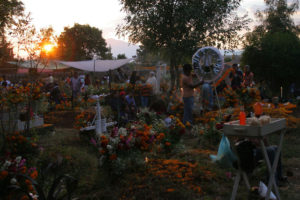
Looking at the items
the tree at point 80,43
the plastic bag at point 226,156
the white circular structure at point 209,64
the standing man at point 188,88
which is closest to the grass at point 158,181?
the plastic bag at point 226,156

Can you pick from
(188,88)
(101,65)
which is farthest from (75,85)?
(188,88)

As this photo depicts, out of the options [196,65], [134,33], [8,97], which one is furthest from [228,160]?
[134,33]

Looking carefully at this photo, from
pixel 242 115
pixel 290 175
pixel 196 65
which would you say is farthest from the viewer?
pixel 196 65

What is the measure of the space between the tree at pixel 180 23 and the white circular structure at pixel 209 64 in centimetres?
734

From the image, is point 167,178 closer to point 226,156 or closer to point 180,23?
point 226,156

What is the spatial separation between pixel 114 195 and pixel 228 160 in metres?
1.58

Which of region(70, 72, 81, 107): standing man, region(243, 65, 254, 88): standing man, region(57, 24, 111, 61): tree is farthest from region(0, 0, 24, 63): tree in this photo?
region(57, 24, 111, 61): tree

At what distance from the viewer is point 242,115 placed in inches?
138

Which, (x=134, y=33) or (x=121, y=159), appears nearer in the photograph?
(x=121, y=159)

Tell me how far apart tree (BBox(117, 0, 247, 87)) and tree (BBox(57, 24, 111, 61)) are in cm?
3820

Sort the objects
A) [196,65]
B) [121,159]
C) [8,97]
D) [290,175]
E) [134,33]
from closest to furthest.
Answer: [121,159] → [290,175] → [8,97] → [196,65] → [134,33]

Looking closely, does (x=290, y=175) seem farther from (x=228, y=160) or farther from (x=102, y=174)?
(x=102, y=174)

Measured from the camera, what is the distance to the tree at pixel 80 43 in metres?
53.8

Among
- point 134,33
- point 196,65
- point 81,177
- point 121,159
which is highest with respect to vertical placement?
point 134,33
